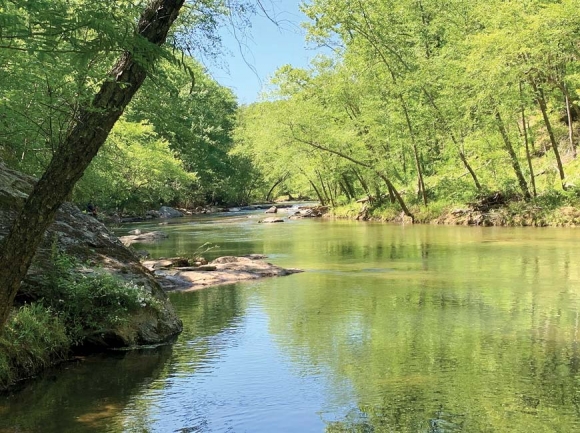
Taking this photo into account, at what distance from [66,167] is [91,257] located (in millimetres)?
5454

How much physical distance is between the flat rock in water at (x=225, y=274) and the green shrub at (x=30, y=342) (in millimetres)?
5819

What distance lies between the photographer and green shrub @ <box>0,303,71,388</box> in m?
6.88

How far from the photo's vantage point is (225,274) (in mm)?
14922

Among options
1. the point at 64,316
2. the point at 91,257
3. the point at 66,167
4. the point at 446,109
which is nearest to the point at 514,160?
the point at 446,109

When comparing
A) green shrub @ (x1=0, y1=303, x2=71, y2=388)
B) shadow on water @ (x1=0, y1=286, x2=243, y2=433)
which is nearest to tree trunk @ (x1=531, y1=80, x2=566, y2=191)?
shadow on water @ (x1=0, y1=286, x2=243, y2=433)

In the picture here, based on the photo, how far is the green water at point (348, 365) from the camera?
5.68 meters

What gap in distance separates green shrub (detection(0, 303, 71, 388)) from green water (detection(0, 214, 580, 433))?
0.27m

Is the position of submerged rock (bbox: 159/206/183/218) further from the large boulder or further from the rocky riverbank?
the rocky riverbank

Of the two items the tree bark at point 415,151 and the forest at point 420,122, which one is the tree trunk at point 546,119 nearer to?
the forest at point 420,122

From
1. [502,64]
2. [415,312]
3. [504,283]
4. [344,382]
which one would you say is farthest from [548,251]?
[344,382]

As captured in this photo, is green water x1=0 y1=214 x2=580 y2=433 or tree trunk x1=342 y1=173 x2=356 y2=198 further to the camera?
tree trunk x1=342 y1=173 x2=356 y2=198

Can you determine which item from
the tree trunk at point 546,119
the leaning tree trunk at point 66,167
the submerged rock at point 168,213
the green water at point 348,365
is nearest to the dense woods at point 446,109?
the tree trunk at point 546,119

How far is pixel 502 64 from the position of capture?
2466 cm

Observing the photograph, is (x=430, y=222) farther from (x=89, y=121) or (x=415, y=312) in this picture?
(x=89, y=121)
